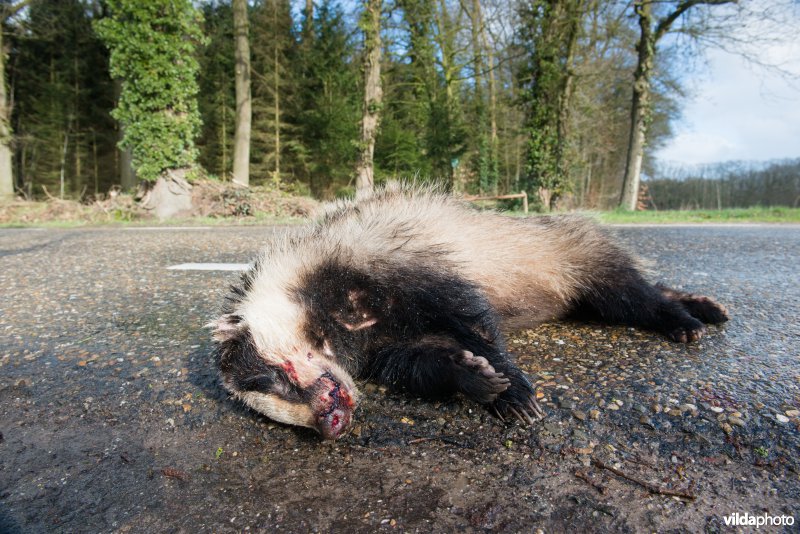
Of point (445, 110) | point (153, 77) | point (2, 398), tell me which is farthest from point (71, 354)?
point (445, 110)

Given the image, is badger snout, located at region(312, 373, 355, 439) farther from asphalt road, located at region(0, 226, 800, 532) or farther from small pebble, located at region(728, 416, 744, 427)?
small pebble, located at region(728, 416, 744, 427)

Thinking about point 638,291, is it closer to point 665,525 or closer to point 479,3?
point 665,525

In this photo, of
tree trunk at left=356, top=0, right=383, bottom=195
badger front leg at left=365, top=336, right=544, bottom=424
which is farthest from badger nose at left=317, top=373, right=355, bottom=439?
tree trunk at left=356, top=0, right=383, bottom=195

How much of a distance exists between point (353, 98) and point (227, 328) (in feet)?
68.1

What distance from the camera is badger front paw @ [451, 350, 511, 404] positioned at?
5.60 feet

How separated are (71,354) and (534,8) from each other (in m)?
14.6

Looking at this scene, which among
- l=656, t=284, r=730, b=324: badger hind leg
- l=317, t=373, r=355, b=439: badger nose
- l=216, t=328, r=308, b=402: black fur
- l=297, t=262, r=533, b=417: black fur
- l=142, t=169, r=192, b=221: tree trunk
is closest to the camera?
l=317, t=373, r=355, b=439: badger nose

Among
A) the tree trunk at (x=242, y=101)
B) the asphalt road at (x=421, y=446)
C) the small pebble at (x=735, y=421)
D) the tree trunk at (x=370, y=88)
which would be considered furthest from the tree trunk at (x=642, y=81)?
the small pebble at (x=735, y=421)

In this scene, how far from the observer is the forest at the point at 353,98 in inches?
474

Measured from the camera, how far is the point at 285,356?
77.6 inches

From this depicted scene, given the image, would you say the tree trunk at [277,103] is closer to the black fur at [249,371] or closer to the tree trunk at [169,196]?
the tree trunk at [169,196]

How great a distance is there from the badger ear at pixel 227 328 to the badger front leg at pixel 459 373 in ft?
1.95

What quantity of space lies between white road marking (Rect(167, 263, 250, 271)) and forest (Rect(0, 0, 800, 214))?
8.33m

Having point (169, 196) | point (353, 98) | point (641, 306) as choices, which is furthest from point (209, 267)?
point (353, 98)
